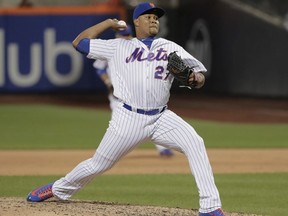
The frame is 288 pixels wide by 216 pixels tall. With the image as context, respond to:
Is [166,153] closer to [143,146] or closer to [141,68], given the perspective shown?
[143,146]

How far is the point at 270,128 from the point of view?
56.2 feet

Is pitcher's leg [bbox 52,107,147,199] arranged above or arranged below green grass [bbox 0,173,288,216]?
above

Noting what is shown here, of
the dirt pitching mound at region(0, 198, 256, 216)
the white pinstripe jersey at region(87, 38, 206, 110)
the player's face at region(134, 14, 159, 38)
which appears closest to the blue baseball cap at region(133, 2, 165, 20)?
the player's face at region(134, 14, 159, 38)

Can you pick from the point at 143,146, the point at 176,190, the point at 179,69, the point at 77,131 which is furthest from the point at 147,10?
the point at 77,131

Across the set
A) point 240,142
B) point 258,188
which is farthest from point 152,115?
point 240,142

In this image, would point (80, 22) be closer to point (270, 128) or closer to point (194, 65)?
point (270, 128)

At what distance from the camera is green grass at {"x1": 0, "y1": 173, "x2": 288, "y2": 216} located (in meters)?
8.96

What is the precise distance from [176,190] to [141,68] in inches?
108

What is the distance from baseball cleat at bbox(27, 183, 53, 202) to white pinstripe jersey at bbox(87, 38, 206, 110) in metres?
1.12

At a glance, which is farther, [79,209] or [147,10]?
[79,209]

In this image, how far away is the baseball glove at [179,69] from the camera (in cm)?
732

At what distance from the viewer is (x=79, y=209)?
7.99 meters

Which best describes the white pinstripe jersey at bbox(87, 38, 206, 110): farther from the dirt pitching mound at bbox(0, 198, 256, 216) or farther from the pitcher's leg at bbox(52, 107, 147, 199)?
the dirt pitching mound at bbox(0, 198, 256, 216)

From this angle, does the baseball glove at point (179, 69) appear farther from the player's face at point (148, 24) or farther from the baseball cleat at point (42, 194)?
the baseball cleat at point (42, 194)
